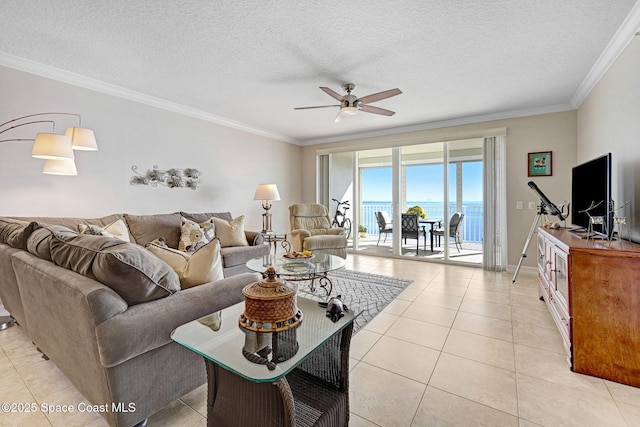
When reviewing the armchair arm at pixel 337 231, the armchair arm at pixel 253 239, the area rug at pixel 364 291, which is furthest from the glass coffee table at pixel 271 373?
the armchair arm at pixel 337 231

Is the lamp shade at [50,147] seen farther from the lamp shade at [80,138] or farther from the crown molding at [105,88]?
the crown molding at [105,88]

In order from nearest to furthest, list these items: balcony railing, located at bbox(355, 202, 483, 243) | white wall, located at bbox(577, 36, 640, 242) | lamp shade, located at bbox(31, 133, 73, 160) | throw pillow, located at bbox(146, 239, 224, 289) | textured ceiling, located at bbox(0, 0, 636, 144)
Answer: throw pillow, located at bbox(146, 239, 224, 289) → textured ceiling, located at bbox(0, 0, 636, 144) → white wall, located at bbox(577, 36, 640, 242) → lamp shade, located at bbox(31, 133, 73, 160) → balcony railing, located at bbox(355, 202, 483, 243)

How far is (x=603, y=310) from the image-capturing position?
177 centimetres

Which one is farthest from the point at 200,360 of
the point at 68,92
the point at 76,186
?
the point at 68,92

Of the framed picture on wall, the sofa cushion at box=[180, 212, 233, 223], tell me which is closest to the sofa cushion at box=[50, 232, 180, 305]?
the sofa cushion at box=[180, 212, 233, 223]

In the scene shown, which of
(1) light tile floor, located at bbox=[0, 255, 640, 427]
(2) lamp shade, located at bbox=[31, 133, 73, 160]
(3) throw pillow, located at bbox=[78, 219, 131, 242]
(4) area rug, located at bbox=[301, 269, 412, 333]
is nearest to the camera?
(1) light tile floor, located at bbox=[0, 255, 640, 427]

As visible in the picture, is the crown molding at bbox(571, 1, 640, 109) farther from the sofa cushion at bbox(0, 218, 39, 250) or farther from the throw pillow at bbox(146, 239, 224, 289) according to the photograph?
the sofa cushion at bbox(0, 218, 39, 250)

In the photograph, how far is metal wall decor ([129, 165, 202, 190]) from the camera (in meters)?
3.64

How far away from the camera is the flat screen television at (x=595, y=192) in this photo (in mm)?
2057

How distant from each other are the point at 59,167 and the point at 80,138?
13.0 inches

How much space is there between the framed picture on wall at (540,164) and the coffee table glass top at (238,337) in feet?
13.8

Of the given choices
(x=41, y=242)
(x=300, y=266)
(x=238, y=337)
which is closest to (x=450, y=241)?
(x=300, y=266)

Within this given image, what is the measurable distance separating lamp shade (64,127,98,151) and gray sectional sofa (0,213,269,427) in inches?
56.5

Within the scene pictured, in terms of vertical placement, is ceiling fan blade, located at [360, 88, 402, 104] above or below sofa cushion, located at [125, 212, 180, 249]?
above
